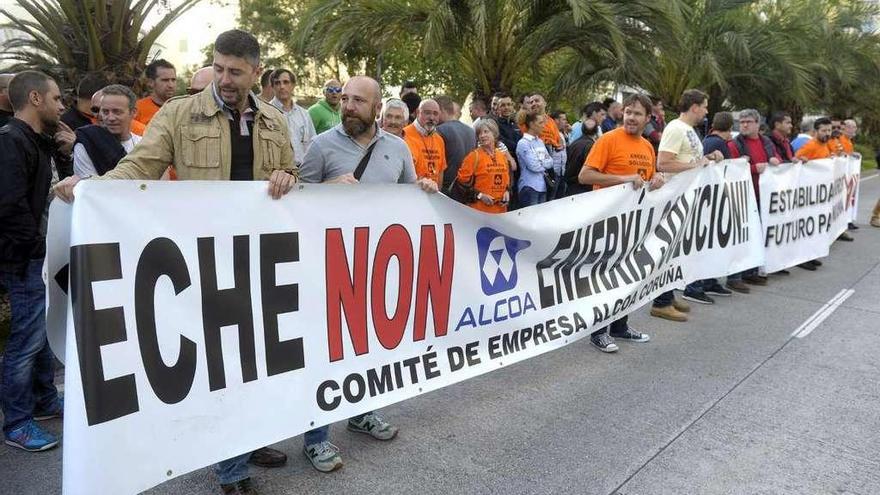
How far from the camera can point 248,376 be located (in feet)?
9.21

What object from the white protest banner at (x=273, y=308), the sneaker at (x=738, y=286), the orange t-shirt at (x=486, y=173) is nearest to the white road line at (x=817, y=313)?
the sneaker at (x=738, y=286)

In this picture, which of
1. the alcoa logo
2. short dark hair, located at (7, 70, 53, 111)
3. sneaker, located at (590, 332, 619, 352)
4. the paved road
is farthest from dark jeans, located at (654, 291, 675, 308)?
Result: short dark hair, located at (7, 70, 53, 111)

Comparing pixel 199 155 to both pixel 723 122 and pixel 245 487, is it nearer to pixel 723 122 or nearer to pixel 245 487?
pixel 245 487

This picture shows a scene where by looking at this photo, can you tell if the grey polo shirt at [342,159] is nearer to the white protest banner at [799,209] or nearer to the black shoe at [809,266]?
the white protest banner at [799,209]

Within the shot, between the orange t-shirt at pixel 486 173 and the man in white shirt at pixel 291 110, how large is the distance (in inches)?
58.8

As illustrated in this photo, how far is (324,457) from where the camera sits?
127 inches

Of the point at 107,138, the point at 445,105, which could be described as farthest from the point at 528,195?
the point at 107,138

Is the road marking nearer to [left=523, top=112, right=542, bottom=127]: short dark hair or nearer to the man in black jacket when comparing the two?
[left=523, top=112, right=542, bottom=127]: short dark hair

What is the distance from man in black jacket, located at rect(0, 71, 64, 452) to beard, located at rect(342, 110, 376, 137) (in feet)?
5.09

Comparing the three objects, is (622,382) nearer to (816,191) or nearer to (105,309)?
(105,309)

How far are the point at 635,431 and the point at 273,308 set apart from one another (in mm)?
2071

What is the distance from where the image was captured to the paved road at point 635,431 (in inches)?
125

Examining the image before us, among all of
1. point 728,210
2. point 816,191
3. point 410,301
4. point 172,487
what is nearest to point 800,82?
point 816,191

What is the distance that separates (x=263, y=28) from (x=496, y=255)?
26.1 meters
